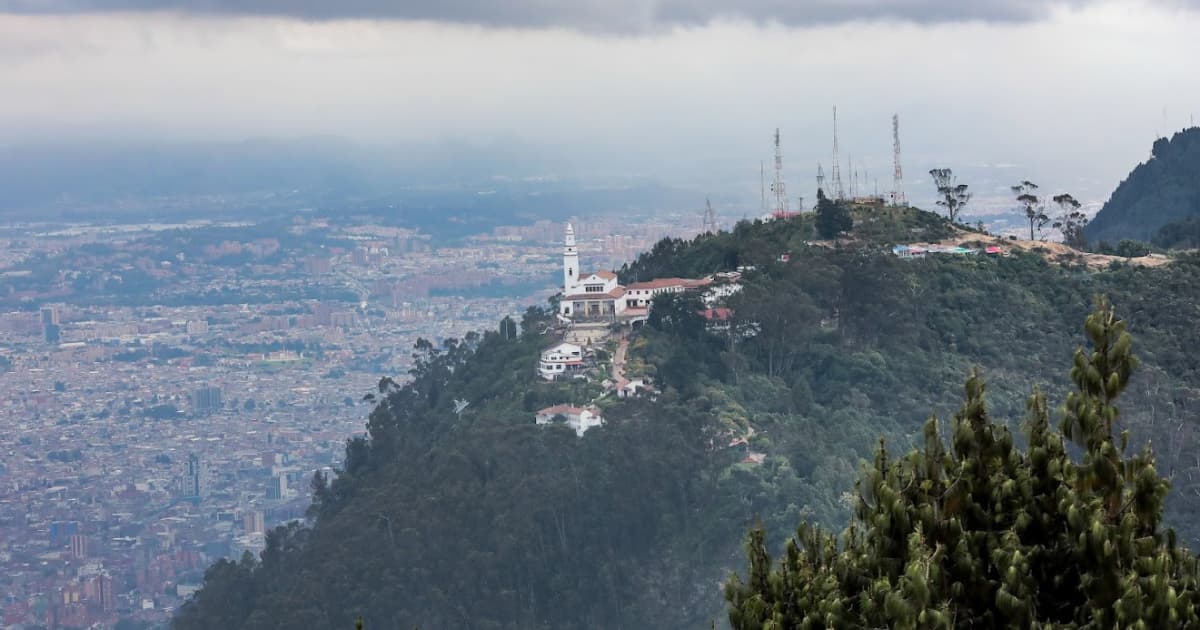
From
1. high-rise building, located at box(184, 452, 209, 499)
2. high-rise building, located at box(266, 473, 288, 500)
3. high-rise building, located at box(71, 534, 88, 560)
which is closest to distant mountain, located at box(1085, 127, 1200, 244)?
high-rise building, located at box(266, 473, 288, 500)

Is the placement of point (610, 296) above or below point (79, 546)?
above

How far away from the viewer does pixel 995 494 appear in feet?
34.0

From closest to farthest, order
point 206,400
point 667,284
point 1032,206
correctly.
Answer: point 667,284 < point 1032,206 < point 206,400

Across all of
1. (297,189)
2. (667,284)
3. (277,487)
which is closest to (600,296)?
(667,284)

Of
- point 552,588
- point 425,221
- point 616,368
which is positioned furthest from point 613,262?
point 552,588

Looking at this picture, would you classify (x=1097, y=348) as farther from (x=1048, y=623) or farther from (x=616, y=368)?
(x=616, y=368)

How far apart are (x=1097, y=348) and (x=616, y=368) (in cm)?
3766

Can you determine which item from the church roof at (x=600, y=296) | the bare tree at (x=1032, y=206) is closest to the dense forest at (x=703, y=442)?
the church roof at (x=600, y=296)

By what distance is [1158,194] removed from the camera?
7381 centimetres

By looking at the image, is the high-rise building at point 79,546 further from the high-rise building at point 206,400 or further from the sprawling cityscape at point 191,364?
the high-rise building at point 206,400

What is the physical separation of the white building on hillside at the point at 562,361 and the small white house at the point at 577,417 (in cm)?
231

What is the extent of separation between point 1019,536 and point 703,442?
33124 millimetres

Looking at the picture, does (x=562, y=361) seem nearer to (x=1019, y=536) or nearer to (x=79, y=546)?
(x=79, y=546)

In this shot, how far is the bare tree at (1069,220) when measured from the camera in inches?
2250
